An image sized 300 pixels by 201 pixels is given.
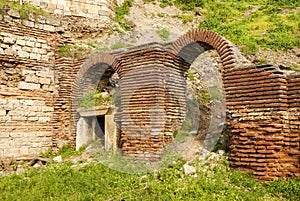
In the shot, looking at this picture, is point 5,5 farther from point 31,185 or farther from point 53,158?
point 31,185

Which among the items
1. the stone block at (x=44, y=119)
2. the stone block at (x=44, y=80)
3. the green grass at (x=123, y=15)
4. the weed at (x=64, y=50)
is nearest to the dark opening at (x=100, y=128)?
the stone block at (x=44, y=119)

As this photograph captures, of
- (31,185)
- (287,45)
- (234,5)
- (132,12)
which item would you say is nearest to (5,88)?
(31,185)

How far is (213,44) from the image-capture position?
24.2ft

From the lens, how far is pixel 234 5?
61.5 feet

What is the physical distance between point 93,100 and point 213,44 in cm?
432

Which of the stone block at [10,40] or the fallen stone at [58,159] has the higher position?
the stone block at [10,40]

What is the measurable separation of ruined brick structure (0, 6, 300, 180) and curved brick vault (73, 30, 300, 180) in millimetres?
19

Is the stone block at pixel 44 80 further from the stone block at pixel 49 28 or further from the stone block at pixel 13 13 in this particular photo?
the stone block at pixel 13 13

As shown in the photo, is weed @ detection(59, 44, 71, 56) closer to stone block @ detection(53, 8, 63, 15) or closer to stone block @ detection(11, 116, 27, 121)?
stone block @ detection(53, 8, 63, 15)

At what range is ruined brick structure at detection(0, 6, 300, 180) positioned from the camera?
609cm

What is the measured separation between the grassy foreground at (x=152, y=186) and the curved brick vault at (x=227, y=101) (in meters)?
0.37

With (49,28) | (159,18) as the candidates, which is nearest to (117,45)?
(49,28)

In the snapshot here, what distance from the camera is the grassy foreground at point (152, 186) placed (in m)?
5.57

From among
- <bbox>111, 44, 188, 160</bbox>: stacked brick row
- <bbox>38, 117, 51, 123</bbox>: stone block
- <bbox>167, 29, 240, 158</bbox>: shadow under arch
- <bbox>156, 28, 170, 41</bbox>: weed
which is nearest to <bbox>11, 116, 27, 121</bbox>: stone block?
<bbox>38, 117, 51, 123</bbox>: stone block
